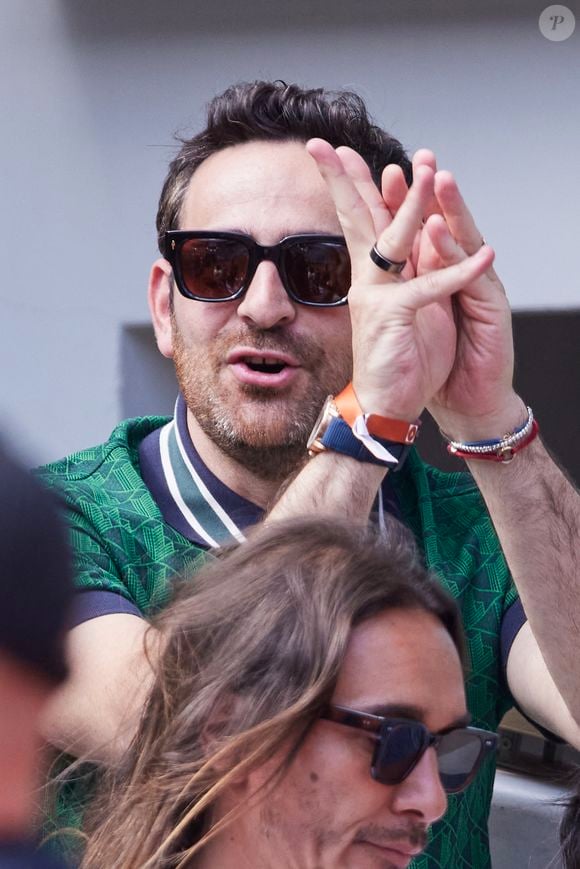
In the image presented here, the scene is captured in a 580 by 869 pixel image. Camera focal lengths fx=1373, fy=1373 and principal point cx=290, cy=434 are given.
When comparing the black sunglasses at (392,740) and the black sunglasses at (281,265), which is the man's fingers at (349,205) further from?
the black sunglasses at (392,740)

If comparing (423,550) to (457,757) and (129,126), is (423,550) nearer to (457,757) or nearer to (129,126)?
(457,757)

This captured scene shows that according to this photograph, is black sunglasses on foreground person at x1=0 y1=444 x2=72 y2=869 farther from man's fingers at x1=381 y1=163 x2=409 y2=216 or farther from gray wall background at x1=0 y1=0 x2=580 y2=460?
gray wall background at x1=0 y1=0 x2=580 y2=460

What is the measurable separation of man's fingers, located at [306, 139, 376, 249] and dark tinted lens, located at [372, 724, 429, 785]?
0.65 m

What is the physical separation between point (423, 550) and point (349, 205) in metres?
0.61

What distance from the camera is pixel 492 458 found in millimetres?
1787

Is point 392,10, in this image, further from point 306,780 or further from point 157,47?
point 306,780

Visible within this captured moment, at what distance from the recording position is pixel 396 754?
1.30m

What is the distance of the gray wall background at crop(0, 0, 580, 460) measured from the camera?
3137 millimetres

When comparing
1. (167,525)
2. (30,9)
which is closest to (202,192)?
(167,525)

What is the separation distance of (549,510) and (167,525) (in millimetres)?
563

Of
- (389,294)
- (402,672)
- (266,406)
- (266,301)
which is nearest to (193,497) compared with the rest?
(266,406)

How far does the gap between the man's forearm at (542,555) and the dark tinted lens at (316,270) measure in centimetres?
37

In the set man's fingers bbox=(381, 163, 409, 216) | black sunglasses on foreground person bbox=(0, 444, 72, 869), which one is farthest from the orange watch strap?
black sunglasses on foreground person bbox=(0, 444, 72, 869)

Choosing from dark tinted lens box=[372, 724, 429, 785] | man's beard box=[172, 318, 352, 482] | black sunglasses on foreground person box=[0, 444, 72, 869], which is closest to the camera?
black sunglasses on foreground person box=[0, 444, 72, 869]
